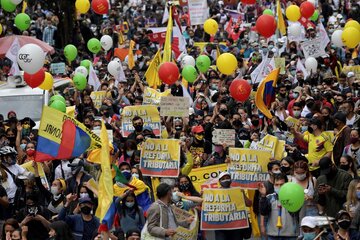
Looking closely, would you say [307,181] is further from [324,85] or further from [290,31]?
[290,31]

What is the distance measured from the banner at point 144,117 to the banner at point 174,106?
7.7 inches

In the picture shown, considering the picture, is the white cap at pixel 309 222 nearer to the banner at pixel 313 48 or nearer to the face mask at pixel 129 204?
the face mask at pixel 129 204

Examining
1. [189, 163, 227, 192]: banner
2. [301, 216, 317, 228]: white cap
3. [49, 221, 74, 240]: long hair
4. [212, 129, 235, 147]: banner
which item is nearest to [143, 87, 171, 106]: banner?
[212, 129, 235, 147]: banner

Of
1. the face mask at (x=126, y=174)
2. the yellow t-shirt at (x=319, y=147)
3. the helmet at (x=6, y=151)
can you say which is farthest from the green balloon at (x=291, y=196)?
the helmet at (x=6, y=151)

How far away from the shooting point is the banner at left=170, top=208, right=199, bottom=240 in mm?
14664

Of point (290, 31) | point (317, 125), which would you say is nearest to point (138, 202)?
point (317, 125)

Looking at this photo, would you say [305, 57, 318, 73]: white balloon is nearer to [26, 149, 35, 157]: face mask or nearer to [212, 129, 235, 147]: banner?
[212, 129, 235, 147]: banner

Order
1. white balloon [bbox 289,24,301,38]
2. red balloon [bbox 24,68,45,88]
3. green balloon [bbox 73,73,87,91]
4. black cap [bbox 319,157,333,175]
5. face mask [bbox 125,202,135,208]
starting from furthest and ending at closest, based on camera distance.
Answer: white balloon [bbox 289,24,301,38] < green balloon [bbox 73,73,87,91] < red balloon [bbox 24,68,45,88] < black cap [bbox 319,157,333,175] < face mask [bbox 125,202,135,208]

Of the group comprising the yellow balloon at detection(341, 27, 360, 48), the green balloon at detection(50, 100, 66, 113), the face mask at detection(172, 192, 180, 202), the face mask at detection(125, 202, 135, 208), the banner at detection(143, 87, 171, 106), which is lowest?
the face mask at detection(125, 202, 135, 208)

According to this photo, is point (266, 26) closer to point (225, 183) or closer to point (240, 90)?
point (240, 90)

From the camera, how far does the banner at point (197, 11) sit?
3048cm

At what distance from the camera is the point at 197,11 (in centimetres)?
3056

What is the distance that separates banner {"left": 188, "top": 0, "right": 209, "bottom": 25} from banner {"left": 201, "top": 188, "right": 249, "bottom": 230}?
14.6 m

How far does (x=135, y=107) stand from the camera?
20.5 m
